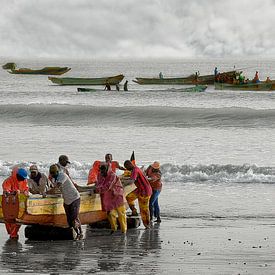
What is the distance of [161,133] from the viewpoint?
38.1 meters

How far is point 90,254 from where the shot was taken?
44.0ft

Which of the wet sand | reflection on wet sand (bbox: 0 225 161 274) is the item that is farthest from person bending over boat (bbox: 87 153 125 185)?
reflection on wet sand (bbox: 0 225 161 274)

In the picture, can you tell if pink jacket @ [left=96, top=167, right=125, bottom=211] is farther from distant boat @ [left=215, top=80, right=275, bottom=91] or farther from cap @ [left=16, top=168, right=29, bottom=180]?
distant boat @ [left=215, top=80, right=275, bottom=91]

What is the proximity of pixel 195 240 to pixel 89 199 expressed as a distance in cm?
203

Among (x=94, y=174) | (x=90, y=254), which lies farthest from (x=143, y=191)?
(x=90, y=254)

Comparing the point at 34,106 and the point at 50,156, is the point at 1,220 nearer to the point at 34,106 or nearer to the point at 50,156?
the point at 50,156

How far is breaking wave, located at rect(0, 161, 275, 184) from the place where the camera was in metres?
22.5

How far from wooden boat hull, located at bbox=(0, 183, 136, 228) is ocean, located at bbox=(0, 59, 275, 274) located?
0.40 m

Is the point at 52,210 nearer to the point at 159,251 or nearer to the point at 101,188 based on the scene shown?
the point at 101,188

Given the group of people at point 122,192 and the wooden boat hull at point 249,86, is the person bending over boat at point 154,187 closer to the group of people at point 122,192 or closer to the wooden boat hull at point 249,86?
the group of people at point 122,192

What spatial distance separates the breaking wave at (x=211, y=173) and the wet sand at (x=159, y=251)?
20.7 ft

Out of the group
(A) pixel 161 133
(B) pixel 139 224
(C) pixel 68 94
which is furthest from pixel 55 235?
(C) pixel 68 94

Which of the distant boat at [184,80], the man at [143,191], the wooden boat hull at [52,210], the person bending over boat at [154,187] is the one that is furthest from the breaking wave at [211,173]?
the distant boat at [184,80]

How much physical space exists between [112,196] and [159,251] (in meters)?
2.04
